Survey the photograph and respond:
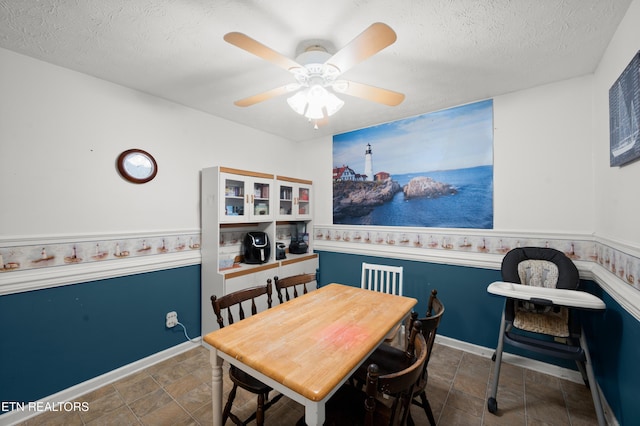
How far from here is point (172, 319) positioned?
2461 mm

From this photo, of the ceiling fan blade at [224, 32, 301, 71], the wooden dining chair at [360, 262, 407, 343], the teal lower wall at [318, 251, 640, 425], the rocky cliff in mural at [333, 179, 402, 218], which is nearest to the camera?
the ceiling fan blade at [224, 32, 301, 71]

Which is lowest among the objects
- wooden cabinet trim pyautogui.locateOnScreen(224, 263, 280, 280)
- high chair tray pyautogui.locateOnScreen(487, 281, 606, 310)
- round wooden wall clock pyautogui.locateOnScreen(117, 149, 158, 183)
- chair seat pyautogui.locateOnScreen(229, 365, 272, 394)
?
chair seat pyautogui.locateOnScreen(229, 365, 272, 394)

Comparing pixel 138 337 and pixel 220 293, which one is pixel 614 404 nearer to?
pixel 220 293

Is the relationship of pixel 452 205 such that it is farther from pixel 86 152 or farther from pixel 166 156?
pixel 86 152

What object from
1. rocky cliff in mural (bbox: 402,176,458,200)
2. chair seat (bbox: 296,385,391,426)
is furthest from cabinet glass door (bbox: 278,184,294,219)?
chair seat (bbox: 296,385,391,426)

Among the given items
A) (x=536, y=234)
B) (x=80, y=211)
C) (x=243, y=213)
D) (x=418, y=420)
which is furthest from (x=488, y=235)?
(x=80, y=211)

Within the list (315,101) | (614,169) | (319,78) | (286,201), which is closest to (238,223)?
(286,201)

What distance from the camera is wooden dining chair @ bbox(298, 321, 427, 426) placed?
0.85m

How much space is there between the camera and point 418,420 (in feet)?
5.56

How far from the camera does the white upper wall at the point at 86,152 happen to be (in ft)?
5.66

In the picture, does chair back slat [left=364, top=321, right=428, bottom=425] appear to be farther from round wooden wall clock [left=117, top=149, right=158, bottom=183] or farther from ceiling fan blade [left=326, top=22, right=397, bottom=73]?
round wooden wall clock [left=117, top=149, right=158, bottom=183]

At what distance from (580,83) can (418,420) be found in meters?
2.82

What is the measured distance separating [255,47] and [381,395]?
1776 millimetres

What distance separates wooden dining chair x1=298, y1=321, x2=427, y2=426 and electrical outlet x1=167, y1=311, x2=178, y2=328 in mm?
1705
